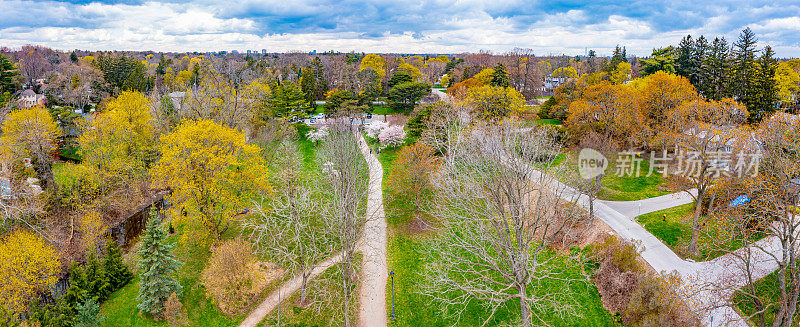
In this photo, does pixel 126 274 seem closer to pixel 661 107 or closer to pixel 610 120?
pixel 610 120

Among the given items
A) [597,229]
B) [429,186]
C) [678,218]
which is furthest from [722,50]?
[429,186]

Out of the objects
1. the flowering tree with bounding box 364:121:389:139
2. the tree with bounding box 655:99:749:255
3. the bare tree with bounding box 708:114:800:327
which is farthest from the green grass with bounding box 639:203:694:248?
the flowering tree with bounding box 364:121:389:139

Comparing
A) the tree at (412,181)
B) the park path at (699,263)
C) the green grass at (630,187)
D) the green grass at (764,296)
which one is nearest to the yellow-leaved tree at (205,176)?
the tree at (412,181)

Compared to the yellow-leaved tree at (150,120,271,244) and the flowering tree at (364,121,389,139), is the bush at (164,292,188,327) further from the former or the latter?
the flowering tree at (364,121,389,139)

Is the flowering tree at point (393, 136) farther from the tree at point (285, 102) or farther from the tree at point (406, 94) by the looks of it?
the tree at point (285, 102)

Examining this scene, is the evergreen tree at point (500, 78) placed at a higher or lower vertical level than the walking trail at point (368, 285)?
higher

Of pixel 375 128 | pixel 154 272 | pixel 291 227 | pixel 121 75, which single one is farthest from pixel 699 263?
pixel 121 75
